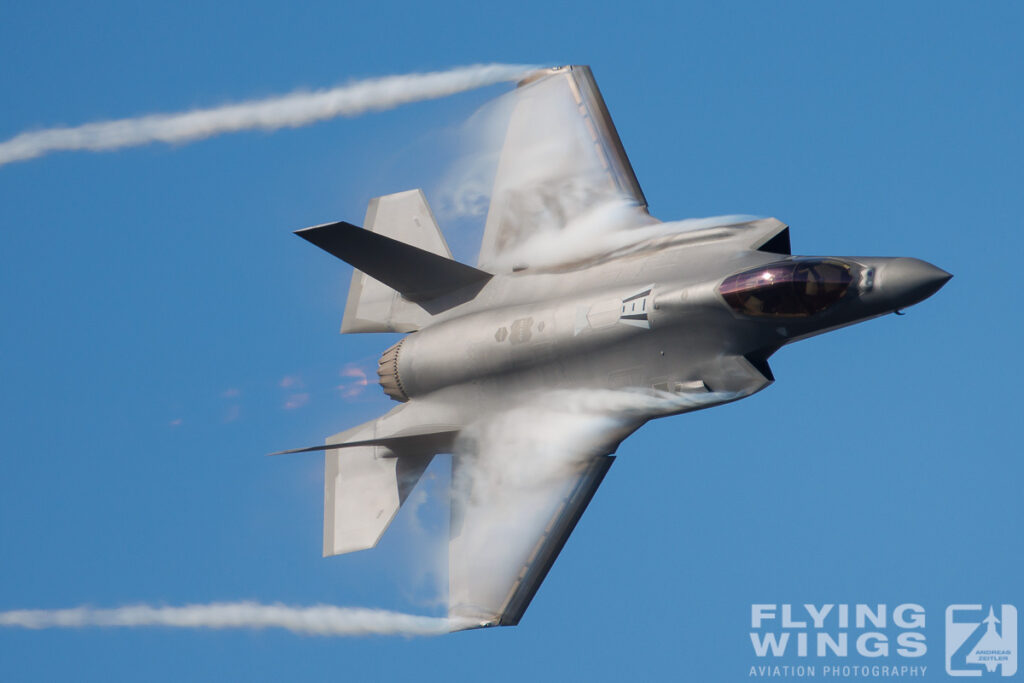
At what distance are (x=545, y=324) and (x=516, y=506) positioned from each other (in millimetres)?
2311

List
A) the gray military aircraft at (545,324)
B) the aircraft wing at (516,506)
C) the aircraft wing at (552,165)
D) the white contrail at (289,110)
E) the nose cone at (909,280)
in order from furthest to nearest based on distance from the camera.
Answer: the white contrail at (289,110)
the aircraft wing at (552,165)
the aircraft wing at (516,506)
the gray military aircraft at (545,324)
the nose cone at (909,280)

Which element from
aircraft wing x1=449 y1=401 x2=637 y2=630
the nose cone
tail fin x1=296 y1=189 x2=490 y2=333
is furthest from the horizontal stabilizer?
the nose cone

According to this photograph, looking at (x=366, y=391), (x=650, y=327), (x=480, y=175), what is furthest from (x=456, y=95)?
(x=650, y=327)

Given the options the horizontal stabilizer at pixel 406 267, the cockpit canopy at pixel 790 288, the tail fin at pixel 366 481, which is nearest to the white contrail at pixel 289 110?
the horizontal stabilizer at pixel 406 267

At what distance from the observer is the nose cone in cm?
1542

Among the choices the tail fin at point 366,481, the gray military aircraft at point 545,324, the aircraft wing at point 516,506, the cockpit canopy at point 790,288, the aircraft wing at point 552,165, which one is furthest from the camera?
the aircraft wing at point 552,165

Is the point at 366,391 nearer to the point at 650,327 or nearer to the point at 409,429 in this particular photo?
the point at 409,429

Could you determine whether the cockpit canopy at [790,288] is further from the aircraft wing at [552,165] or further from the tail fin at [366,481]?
the tail fin at [366,481]

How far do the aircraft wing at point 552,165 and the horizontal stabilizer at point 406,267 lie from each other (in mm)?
520

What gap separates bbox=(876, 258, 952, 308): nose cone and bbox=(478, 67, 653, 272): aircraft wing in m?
4.07

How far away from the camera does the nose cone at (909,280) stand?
1542cm

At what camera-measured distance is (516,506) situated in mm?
18031

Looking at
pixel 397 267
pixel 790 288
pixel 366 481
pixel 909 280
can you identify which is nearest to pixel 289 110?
pixel 397 267

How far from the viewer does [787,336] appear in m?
16.3
